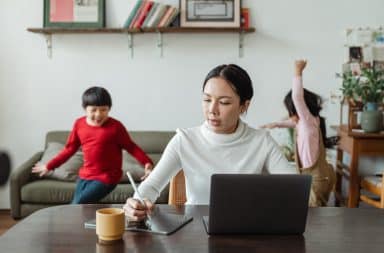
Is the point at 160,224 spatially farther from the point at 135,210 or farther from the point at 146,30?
the point at 146,30

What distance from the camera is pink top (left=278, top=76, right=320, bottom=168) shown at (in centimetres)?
321

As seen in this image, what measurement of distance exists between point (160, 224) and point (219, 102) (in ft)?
1.63

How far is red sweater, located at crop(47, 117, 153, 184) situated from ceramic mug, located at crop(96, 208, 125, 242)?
146cm

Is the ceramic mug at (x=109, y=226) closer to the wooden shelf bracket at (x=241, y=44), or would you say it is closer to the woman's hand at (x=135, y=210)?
the woman's hand at (x=135, y=210)

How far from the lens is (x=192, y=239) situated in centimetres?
137

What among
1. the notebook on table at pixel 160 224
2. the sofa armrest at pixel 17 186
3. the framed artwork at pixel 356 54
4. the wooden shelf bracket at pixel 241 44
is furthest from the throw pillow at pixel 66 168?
the framed artwork at pixel 356 54

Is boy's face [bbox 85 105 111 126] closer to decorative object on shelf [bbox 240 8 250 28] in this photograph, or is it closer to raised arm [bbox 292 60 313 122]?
raised arm [bbox 292 60 313 122]

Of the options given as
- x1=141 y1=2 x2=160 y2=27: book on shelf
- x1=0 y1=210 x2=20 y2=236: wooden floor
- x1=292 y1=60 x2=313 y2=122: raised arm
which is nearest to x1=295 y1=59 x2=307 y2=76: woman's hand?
x1=292 y1=60 x2=313 y2=122: raised arm

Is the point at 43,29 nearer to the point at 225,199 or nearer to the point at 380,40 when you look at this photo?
the point at 380,40

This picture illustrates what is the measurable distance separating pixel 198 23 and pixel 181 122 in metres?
0.87

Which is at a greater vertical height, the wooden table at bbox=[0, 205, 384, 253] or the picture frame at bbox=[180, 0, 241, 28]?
the picture frame at bbox=[180, 0, 241, 28]

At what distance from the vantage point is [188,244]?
1.33 m

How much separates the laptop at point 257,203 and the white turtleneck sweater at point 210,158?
1.37ft

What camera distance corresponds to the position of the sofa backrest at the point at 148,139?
4113mm
